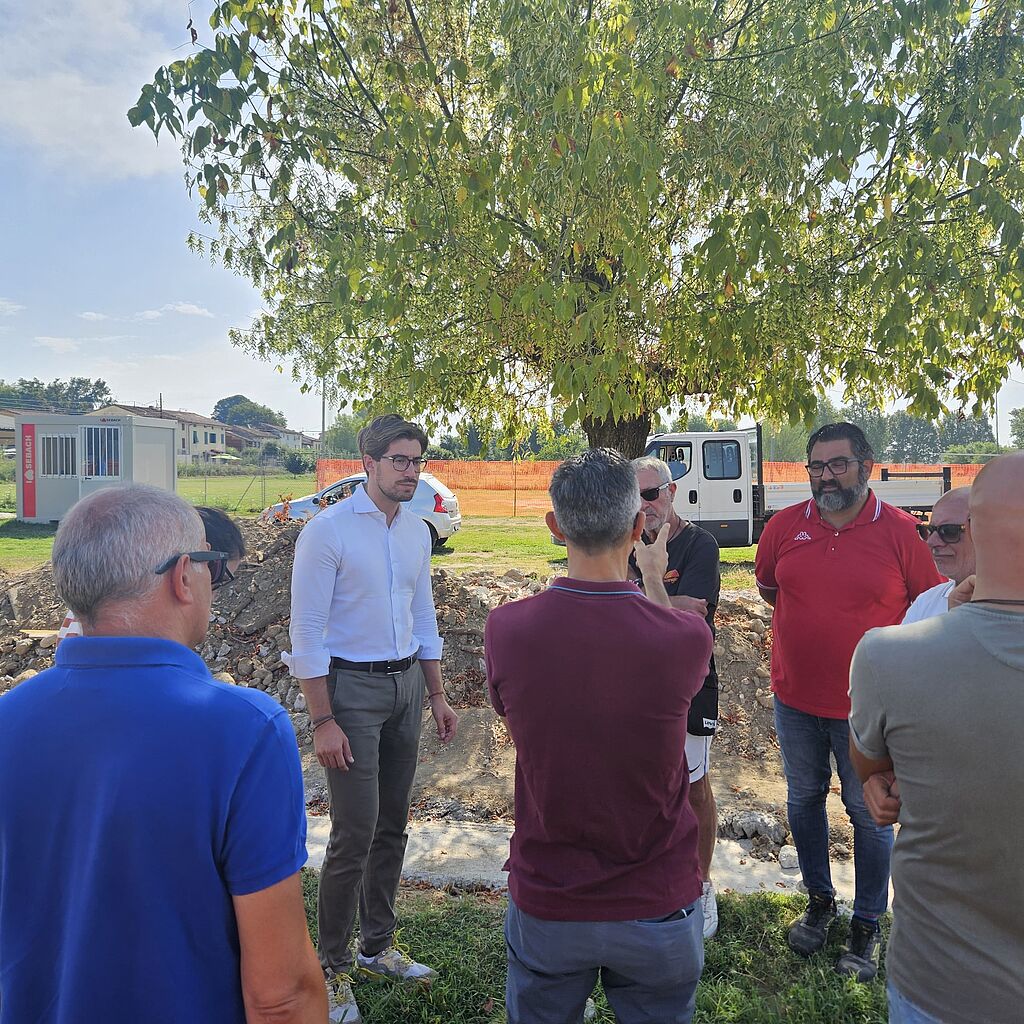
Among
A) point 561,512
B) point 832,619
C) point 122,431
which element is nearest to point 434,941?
point 832,619

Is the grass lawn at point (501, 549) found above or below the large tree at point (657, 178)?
below

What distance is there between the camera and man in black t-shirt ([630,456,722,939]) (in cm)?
332

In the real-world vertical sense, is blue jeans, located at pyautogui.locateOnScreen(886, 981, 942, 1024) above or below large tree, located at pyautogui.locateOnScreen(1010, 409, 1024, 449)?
below

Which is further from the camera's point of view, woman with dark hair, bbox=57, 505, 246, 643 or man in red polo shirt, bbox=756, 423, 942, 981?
man in red polo shirt, bbox=756, 423, 942, 981

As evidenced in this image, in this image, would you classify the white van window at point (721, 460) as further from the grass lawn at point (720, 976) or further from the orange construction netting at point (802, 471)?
the grass lawn at point (720, 976)

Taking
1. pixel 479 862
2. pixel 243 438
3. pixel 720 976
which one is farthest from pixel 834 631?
pixel 243 438

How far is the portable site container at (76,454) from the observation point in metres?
18.6

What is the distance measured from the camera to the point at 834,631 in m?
3.45

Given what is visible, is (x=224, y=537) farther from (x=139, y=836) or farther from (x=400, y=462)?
(x=400, y=462)

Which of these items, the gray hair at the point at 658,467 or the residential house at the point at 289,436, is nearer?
the gray hair at the point at 658,467

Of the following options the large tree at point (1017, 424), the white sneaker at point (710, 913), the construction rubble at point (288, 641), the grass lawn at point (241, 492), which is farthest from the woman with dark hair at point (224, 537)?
the large tree at point (1017, 424)

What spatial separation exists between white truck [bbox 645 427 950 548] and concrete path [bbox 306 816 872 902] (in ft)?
39.5

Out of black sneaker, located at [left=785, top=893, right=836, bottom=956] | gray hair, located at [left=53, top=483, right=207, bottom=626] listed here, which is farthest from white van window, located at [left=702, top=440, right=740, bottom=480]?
gray hair, located at [left=53, top=483, right=207, bottom=626]

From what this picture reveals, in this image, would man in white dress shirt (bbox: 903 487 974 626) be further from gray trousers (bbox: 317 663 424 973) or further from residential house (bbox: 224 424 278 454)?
residential house (bbox: 224 424 278 454)
